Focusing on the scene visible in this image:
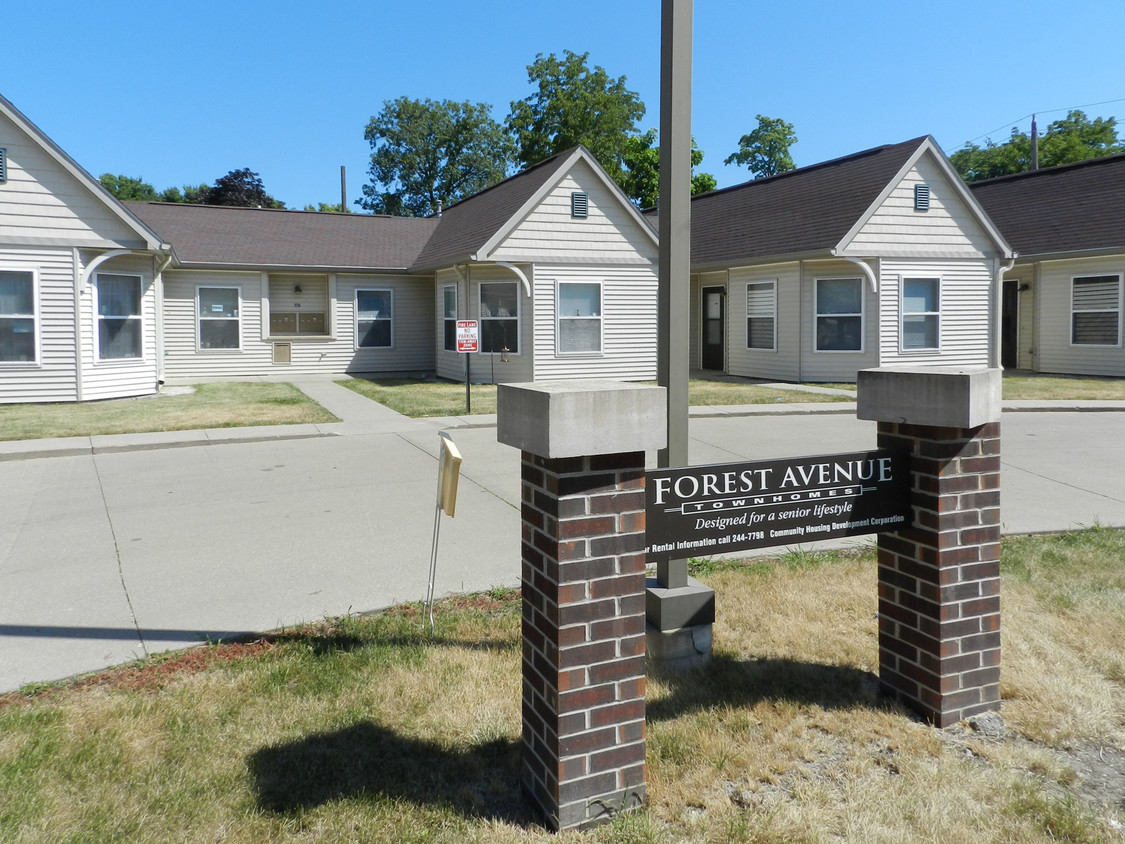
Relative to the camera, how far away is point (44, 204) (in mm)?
16547

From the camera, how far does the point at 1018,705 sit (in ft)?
14.3

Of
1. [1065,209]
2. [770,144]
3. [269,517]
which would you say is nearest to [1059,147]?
[770,144]

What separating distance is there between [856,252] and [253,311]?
14.8 m

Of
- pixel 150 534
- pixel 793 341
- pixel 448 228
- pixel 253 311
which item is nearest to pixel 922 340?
pixel 793 341

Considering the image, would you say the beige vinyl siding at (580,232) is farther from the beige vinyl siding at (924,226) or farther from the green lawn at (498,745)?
the green lawn at (498,745)

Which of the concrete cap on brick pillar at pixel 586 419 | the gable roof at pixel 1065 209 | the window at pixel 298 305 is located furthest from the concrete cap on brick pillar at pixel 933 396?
the window at pixel 298 305

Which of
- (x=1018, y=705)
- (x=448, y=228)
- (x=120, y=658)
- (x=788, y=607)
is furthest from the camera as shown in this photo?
(x=448, y=228)

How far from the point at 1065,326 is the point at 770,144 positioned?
45900 mm

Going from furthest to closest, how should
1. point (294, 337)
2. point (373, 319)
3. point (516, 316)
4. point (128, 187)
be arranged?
1. point (128, 187)
2. point (373, 319)
3. point (294, 337)
4. point (516, 316)

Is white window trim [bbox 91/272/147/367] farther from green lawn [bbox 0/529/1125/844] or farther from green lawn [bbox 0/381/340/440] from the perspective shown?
green lawn [bbox 0/529/1125/844]

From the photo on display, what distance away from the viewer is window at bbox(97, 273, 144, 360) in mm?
17609

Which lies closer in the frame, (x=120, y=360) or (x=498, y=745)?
(x=498, y=745)

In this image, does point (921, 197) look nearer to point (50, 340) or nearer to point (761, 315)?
point (761, 315)

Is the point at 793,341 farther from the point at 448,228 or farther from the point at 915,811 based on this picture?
the point at 915,811
